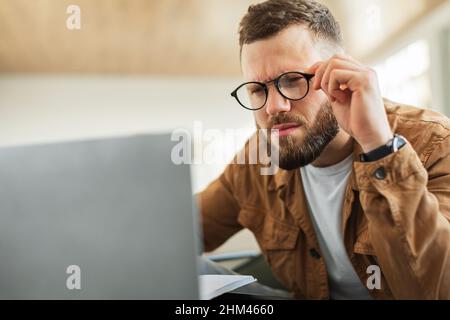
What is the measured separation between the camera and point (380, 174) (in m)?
0.53

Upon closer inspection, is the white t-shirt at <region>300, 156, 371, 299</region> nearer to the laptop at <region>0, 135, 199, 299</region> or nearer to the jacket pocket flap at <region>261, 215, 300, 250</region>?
the jacket pocket flap at <region>261, 215, 300, 250</region>

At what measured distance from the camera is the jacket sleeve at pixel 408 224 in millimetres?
515

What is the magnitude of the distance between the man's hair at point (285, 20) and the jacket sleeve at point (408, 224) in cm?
30

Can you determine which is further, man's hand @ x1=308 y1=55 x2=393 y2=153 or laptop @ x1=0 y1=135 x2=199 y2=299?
man's hand @ x1=308 y1=55 x2=393 y2=153

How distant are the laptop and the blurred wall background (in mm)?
436

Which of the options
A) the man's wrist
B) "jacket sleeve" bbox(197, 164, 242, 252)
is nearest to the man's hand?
the man's wrist

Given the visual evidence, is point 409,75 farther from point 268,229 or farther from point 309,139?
point 268,229

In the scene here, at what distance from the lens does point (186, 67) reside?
3.50ft

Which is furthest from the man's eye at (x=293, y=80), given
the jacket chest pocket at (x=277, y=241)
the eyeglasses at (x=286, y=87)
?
the jacket chest pocket at (x=277, y=241)

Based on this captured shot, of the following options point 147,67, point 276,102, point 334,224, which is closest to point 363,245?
point 334,224

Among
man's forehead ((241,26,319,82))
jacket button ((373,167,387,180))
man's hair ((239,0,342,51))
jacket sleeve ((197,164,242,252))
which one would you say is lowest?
jacket sleeve ((197,164,242,252))

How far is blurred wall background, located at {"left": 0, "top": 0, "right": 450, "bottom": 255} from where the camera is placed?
0.93 meters

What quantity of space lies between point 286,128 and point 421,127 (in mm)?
240

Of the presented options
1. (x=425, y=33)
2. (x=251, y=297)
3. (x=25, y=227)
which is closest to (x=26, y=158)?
(x=25, y=227)
